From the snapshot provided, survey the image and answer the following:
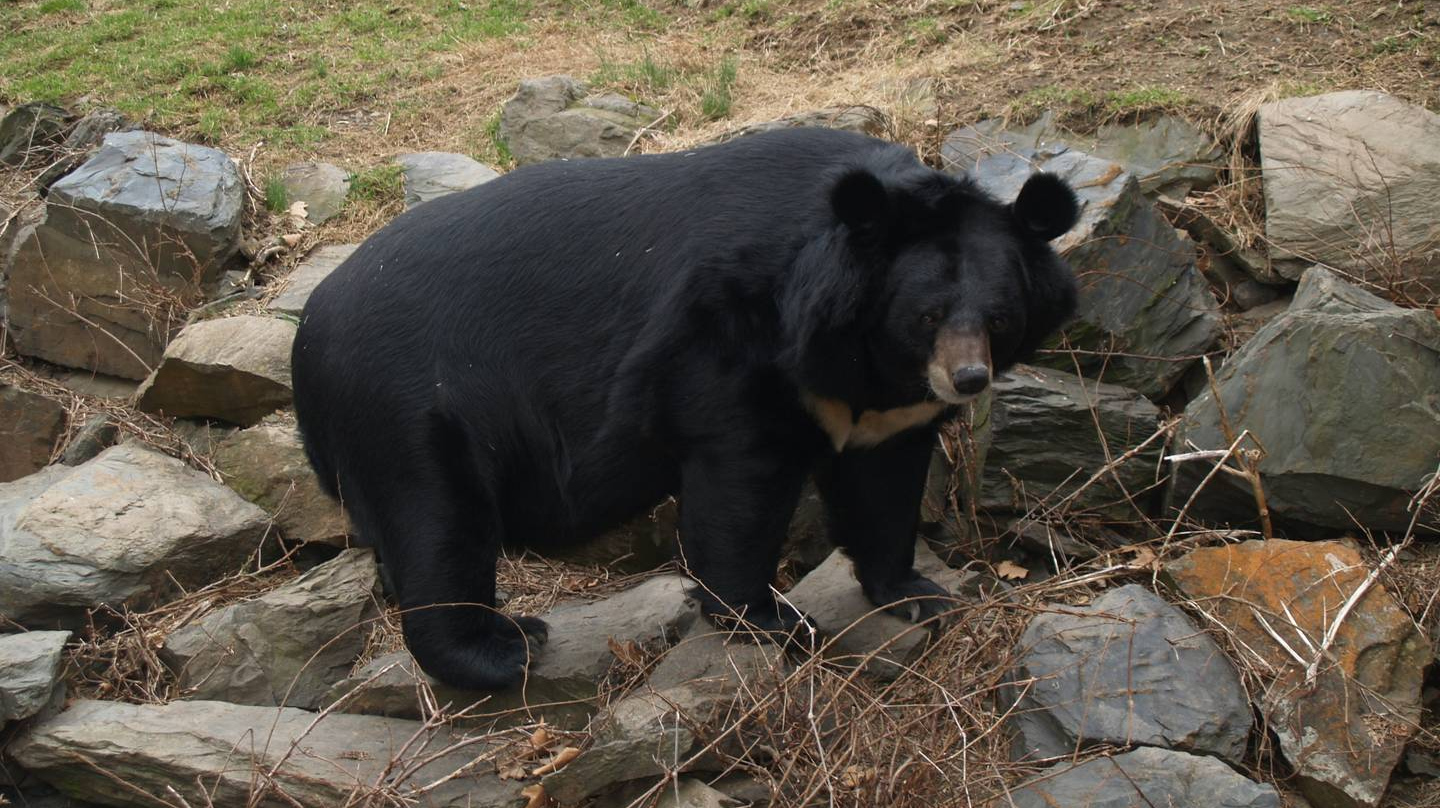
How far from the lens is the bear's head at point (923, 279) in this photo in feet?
11.7

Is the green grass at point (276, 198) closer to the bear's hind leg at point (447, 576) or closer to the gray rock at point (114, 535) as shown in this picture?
the gray rock at point (114, 535)

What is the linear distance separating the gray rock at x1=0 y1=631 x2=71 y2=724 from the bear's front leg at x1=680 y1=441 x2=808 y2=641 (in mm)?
2053

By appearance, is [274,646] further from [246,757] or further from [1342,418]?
[1342,418]

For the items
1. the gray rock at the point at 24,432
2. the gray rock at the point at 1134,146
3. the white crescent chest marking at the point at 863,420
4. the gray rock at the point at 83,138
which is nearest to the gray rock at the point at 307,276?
the gray rock at the point at 24,432

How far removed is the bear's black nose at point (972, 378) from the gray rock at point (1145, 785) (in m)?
1.02

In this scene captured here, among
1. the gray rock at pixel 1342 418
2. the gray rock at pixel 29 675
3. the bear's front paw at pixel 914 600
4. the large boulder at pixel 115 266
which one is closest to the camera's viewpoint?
the gray rock at pixel 29 675

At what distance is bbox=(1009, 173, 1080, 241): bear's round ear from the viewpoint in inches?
144

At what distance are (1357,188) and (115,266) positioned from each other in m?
6.14

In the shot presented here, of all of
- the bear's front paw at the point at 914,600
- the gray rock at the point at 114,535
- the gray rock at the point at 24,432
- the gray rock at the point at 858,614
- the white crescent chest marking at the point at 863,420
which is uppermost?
the white crescent chest marking at the point at 863,420

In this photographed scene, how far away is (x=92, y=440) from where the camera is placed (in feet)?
20.7

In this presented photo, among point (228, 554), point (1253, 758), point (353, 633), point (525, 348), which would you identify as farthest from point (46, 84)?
point (1253, 758)

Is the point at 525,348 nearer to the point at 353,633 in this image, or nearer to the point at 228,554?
the point at 353,633

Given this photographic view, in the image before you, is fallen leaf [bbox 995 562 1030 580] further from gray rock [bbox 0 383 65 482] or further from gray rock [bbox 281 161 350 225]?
gray rock [bbox 281 161 350 225]

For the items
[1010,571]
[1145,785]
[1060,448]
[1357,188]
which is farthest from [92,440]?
[1357,188]
